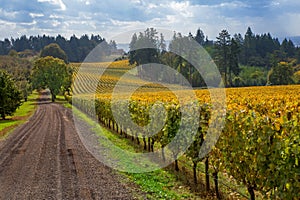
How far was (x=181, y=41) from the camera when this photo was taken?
81.1 m

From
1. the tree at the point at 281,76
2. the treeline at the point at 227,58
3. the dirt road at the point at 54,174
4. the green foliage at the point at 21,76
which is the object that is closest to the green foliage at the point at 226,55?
the treeline at the point at 227,58

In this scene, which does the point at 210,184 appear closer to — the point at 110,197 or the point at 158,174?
the point at 158,174

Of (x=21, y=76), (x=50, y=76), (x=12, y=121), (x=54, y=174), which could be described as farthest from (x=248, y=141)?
(x=21, y=76)

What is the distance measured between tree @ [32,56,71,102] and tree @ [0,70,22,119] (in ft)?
120

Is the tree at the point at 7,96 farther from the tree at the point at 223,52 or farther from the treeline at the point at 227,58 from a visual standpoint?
the tree at the point at 223,52

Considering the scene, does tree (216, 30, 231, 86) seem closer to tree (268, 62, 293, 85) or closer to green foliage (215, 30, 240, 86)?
green foliage (215, 30, 240, 86)

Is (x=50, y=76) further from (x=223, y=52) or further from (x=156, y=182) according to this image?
(x=156, y=182)

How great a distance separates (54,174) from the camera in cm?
1223

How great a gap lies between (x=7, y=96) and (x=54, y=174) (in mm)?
27110

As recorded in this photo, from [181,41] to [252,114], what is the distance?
74737mm

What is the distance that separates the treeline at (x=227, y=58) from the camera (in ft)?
184

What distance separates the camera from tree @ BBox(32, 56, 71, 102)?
247 feet

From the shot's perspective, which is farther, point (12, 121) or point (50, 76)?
point (50, 76)

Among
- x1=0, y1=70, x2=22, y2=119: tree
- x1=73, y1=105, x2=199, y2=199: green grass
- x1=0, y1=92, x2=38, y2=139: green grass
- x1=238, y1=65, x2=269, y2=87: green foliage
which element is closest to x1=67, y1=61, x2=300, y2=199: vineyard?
x1=73, y1=105, x2=199, y2=199: green grass
